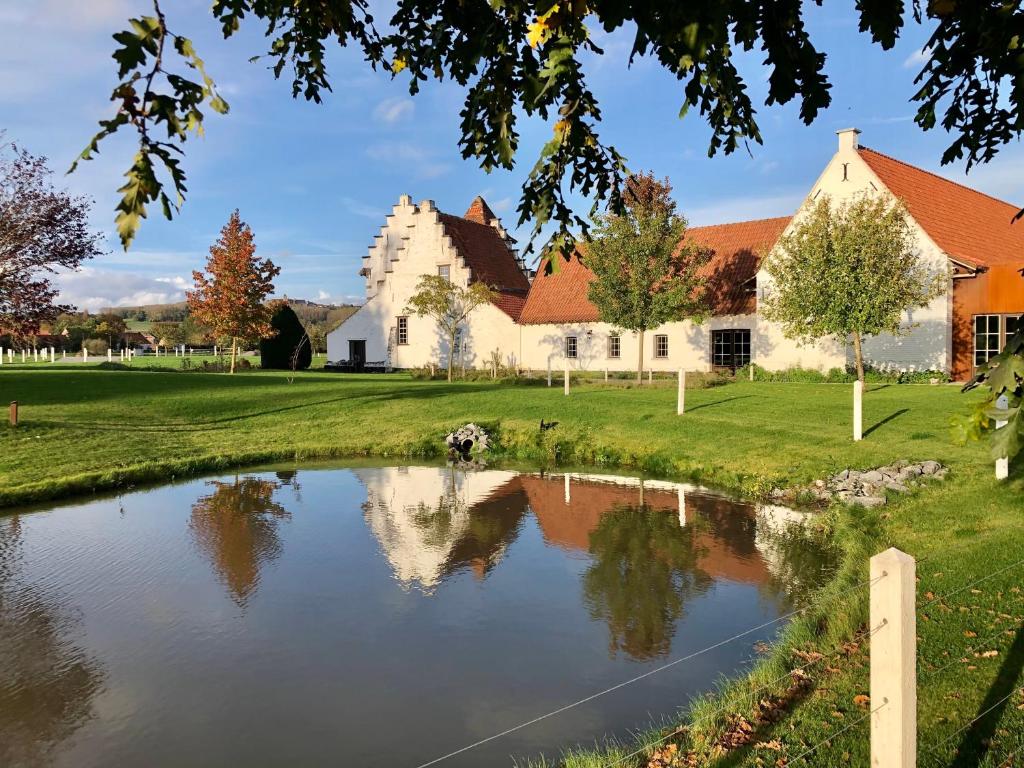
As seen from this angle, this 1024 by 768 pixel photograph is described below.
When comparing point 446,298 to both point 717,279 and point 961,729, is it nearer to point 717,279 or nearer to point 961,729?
point 717,279

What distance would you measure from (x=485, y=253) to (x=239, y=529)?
35.5 m

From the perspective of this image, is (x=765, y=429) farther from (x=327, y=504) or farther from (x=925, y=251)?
(x=925, y=251)

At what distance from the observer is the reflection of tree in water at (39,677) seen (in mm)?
4984

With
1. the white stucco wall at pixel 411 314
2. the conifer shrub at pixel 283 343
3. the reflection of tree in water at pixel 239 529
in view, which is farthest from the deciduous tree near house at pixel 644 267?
the conifer shrub at pixel 283 343

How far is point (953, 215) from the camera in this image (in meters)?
29.4

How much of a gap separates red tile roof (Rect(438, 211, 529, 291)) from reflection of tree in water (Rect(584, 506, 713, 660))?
98.6 ft

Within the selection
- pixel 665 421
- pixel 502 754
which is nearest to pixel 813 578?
pixel 502 754

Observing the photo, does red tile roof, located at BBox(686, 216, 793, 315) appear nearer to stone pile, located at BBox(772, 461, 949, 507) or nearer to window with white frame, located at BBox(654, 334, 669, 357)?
window with white frame, located at BBox(654, 334, 669, 357)

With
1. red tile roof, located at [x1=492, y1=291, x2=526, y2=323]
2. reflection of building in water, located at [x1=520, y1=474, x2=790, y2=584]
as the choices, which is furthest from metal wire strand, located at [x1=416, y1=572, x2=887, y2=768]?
red tile roof, located at [x1=492, y1=291, x2=526, y2=323]

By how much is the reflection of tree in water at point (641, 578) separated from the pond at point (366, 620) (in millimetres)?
38

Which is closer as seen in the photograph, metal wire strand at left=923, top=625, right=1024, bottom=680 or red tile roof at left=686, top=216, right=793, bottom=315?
metal wire strand at left=923, top=625, right=1024, bottom=680

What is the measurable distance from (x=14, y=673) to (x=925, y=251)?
3025 cm

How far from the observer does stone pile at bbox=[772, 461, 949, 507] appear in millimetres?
11297

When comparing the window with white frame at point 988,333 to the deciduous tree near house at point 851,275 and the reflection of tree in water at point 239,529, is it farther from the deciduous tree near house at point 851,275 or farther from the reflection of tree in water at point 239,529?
the reflection of tree in water at point 239,529
